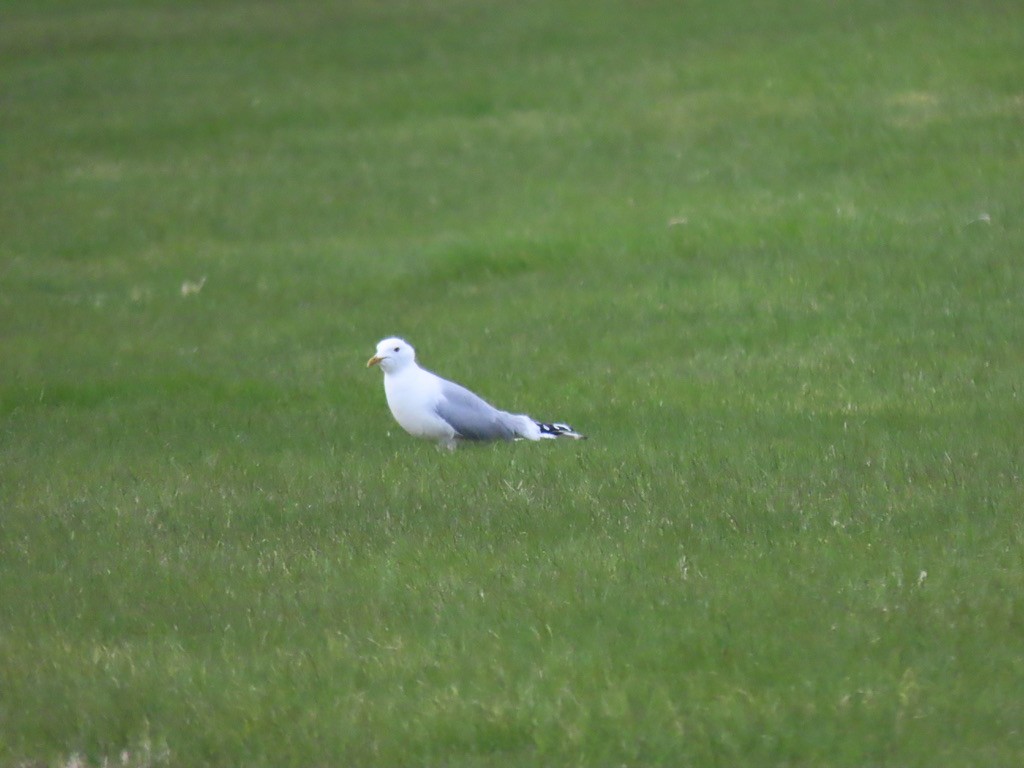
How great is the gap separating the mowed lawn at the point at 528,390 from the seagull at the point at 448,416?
19 cm

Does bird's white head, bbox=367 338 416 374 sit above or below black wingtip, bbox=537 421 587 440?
above

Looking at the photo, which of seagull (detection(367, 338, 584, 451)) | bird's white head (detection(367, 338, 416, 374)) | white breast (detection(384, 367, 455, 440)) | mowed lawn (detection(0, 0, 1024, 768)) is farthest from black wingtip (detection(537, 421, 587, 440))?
bird's white head (detection(367, 338, 416, 374))

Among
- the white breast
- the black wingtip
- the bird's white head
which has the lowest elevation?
the black wingtip

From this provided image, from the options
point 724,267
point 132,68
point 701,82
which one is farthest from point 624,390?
point 132,68

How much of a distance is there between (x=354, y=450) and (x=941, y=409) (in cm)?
455

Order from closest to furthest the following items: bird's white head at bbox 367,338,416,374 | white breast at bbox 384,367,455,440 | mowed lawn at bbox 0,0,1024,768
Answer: mowed lawn at bbox 0,0,1024,768, white breast at bbox 384,367,455,440, bird's white head at bbox 367,338,416,374

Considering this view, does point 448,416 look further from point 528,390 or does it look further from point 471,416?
point 528,390

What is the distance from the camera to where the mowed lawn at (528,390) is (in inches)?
280

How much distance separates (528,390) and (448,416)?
214 centimetres

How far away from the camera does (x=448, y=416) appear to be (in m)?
11.8

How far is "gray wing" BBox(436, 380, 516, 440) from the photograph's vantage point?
11.8 m

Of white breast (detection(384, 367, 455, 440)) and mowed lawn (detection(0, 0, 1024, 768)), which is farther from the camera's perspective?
white breast (detection(384, 367, 455, 440))

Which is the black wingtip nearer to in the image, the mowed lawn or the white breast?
the mowed lawn

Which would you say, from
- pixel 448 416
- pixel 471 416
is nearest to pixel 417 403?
pixel 448 416
